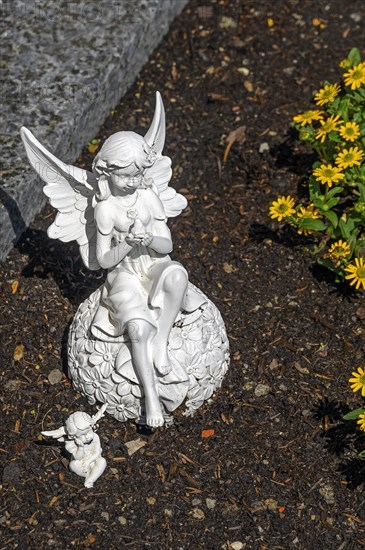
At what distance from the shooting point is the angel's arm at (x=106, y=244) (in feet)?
12.5

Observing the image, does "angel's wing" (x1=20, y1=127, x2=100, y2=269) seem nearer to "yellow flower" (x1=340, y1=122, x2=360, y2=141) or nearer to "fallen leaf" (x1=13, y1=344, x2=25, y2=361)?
"fallen leaf" (x1=13, y1=344, x2=25, y2=361)

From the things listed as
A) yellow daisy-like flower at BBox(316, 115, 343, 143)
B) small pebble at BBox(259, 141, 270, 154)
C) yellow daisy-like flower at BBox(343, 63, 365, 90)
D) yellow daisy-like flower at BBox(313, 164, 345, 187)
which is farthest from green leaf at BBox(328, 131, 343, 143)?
small pebble at BBox(259, 141, 270, 154)

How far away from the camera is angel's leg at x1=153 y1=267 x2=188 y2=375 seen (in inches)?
153

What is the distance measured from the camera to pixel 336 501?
161 inches

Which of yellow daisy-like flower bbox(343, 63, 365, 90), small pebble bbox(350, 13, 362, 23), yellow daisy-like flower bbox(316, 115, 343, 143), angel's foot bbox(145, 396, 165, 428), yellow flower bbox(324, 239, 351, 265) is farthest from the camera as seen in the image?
small pebble bbox(350, 13, 362, 23)

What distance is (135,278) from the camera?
401 cm

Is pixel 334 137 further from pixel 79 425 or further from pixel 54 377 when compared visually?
pixel 79 425

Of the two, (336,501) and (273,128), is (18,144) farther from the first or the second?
(336,501)

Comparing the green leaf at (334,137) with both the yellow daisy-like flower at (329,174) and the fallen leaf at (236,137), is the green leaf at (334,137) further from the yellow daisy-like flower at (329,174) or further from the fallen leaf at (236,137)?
the fallen leaf at (236,137)

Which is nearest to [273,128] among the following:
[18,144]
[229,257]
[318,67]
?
[318,67]

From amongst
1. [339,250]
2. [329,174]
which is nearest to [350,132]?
[329,174]

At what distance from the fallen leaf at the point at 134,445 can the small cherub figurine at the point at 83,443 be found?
0.16m

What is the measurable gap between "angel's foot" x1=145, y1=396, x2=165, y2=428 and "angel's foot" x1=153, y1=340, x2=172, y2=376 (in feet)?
0.43

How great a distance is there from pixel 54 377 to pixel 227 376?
0.88 meters
